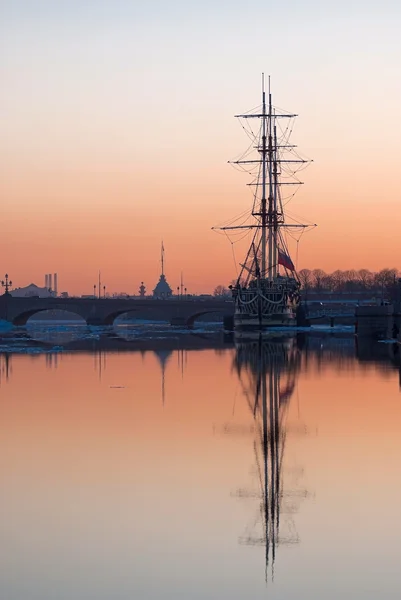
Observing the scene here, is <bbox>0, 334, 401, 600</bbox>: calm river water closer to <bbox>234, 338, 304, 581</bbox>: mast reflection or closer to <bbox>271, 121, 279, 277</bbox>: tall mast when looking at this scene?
<bbox>234, 338, 304, 581</bbox>: mast reflection

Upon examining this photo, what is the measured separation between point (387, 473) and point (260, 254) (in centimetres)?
11975

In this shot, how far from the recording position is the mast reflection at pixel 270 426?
14578 millimetres

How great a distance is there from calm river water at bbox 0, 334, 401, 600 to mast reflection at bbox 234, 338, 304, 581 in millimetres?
54

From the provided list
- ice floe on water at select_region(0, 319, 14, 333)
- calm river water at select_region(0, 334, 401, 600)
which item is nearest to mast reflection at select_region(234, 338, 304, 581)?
calm river water at select_region(0, 334, 401, 600)

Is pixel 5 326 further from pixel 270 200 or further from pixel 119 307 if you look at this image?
pixel 270 200

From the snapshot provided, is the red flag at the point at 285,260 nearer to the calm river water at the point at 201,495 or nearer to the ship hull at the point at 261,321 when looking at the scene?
the ship hull at the point at 261,321

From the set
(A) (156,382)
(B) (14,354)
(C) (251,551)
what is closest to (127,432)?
(C) (251,551)

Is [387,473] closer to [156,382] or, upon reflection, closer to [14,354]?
[156,382]

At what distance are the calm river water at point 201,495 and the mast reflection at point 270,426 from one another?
2.1 inches

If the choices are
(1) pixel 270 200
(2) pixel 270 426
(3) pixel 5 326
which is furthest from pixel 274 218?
(2) pixel 270 426

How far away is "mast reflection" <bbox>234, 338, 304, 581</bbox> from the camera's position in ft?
47.8

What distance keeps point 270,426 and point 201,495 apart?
9.75 meters

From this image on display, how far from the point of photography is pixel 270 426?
27.0 metres

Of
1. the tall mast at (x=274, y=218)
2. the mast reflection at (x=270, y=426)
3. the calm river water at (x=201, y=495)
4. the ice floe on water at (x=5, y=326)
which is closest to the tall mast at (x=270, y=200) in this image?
the tall mast at (x=274, y=218)
